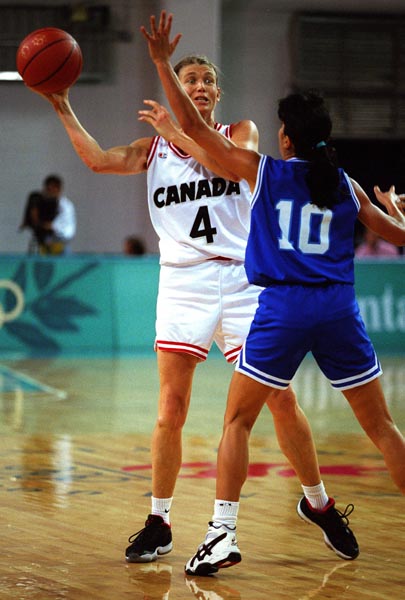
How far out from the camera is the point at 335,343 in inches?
178

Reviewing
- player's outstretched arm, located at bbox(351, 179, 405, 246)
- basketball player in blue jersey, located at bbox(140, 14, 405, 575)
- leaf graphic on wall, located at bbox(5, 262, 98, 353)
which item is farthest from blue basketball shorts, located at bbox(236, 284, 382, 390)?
leaf graphic on wall, located at bbox(5, 262, 98, 353)

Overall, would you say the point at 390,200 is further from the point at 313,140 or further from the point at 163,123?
the point at 163,123

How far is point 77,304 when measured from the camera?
1396cm

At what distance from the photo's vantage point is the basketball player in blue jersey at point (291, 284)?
4480mm

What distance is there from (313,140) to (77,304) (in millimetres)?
9618

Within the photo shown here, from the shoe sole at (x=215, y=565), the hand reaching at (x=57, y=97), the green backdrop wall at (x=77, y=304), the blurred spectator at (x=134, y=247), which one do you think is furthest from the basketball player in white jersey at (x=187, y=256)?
the blurred spectator at (x=134, y=247)

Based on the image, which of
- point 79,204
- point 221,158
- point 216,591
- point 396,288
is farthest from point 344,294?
point 79,204

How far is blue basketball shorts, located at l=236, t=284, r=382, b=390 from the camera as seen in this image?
4465 mm

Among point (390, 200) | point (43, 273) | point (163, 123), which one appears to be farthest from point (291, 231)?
point (43, 273)

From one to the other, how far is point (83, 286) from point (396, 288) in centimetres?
391

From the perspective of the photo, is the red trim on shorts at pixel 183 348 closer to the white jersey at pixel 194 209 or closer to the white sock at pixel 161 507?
the white jersey at pixel 194 209

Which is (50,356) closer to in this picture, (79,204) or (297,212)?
(79,204)

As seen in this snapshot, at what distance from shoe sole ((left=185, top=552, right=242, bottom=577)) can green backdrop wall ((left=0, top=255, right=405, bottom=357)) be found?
9169mm

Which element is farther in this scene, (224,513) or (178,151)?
(178,151)
